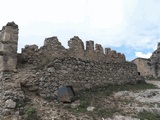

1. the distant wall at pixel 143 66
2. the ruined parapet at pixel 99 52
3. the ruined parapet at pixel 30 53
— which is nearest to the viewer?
the ruined parapet at pixel 30 53

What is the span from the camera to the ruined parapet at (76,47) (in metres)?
12.1

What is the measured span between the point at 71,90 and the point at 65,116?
72.6 inches

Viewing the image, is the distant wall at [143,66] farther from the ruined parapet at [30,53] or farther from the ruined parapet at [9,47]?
the ruined parapet at [9,47]

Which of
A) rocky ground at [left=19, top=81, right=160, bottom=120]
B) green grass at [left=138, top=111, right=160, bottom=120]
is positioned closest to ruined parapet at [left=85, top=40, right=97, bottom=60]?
rocky ground at [left=19, top=81, right=160, bottom=120]

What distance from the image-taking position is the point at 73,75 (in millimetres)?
10609

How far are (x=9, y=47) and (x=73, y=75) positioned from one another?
3.19 metres

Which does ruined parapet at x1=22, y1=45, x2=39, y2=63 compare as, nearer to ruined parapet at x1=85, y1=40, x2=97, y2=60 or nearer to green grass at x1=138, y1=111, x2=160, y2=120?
ruined parapet at x1=85, y1=40, x2=97, y2=60

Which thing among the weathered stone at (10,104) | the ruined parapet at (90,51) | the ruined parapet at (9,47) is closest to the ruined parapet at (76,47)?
the ruined parapet at (90,51)

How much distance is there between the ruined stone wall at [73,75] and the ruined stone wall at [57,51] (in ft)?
2.96

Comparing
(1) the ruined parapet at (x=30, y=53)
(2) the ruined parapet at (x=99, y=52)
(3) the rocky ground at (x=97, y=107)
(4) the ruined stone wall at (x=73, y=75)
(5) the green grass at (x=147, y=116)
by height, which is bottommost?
(5) the green grass at (x=147, y=116)

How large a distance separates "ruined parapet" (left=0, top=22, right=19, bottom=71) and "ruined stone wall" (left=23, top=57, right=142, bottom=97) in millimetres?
1032

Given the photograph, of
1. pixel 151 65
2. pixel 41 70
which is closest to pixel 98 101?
pixel 41 70

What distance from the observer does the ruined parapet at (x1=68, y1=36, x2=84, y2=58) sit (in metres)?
12.1

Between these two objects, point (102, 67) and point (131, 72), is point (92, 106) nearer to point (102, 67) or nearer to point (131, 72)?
point (102, 67)
